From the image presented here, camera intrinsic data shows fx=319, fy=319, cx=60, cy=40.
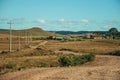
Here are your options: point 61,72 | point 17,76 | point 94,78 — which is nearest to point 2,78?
point 17,76

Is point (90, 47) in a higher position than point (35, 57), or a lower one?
lower

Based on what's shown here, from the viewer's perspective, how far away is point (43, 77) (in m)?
21.5

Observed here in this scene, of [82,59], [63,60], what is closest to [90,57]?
[82,59]

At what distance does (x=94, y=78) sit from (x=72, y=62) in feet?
37.6

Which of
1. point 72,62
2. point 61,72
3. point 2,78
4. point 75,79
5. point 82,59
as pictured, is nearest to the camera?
point 75,79

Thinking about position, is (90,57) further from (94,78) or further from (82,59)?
(94,78)

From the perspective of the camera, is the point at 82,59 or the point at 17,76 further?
the point at 82,59

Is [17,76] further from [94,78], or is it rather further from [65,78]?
[94,78]

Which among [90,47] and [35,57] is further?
[90,47]

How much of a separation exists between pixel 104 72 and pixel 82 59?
11.3 m

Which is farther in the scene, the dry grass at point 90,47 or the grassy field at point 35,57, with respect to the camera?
the dry grass at point 90,47

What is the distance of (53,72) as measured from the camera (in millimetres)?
24031

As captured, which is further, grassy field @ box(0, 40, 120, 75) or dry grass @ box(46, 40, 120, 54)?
dry grass @ box(46, 40, 120, 54)

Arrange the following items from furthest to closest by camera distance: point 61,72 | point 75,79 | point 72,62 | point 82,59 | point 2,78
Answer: point 82,59 < point 72,62 < point 61,72 < point 2,78 < point 75,79
